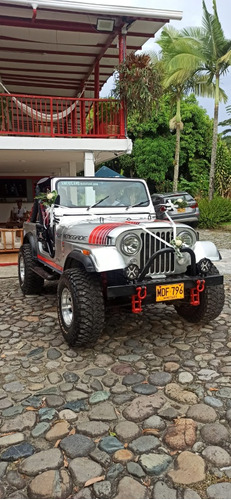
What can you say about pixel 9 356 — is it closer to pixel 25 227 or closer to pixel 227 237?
pixel 25 227

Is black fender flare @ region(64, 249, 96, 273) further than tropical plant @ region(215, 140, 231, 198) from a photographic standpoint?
No

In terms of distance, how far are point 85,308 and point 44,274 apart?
1895 mm

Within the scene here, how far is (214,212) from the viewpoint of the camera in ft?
52.3

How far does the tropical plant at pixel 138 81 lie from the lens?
8359 millimetres

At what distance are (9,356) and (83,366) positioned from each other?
2.55 feet

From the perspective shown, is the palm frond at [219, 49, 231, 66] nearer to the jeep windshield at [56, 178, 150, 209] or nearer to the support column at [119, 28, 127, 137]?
the support column at [119, 28, 127, 137]

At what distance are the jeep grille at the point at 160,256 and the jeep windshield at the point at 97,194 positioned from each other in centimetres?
142

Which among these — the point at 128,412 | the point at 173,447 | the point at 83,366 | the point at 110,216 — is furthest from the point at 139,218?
the point at 173,447

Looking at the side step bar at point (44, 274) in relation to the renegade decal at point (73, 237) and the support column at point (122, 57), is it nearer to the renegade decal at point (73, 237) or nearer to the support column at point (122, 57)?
the renegade decal at point (73, 237)

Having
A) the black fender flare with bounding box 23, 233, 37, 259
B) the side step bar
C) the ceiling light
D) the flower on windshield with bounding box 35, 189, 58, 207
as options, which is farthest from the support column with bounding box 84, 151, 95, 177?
the flower on windshield with bounding box 35, 189, 58, 207

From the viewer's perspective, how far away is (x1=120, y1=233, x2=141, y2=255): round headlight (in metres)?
3.55

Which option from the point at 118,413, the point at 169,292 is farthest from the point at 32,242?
the point at 118,413

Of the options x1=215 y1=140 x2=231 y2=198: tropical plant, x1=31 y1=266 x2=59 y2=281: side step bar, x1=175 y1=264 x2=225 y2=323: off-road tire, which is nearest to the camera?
x1=175 y1=264 x2=225 y2=323: off-road tire

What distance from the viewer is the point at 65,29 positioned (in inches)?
326
